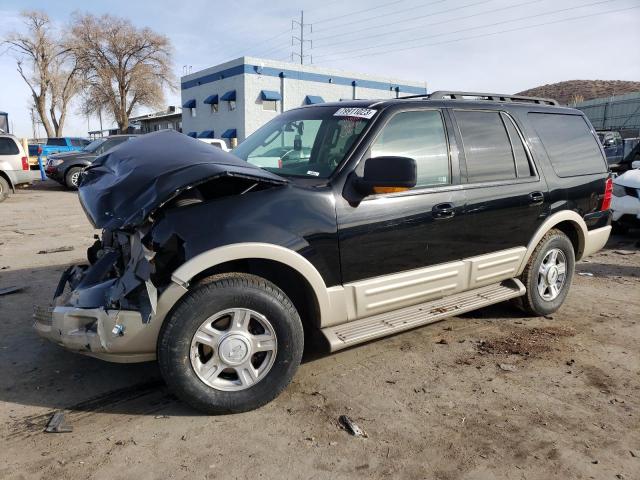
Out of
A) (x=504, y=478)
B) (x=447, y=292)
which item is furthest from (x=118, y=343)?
(x=447, y=292)

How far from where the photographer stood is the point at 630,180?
8594mm

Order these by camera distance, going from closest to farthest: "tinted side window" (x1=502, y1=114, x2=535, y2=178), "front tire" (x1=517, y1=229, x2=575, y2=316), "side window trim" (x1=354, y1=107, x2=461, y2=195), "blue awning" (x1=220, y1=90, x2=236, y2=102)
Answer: "side window trim" (x1=354, y1=107, x2=461, y2=195) < "tinted side window" (x1=502, y1=114, x2=535, y2=178) < "front tire" (x1=517, y1=229, x2=575, y2=316) < "blue awning" (x1=220, y1=90, x2=236, y2=102)

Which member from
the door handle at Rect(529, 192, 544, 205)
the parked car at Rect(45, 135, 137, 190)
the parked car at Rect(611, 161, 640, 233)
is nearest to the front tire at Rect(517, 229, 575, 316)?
the door handle at Rect(529, 192, 544, 205)

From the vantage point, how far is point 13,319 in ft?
15.0

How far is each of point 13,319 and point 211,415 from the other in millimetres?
2617

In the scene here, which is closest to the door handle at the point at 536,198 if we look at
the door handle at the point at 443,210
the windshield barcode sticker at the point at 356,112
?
the door handle at the point at 443,210

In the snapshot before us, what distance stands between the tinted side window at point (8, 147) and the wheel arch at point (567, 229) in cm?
1431

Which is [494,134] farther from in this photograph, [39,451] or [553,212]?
[39,451]

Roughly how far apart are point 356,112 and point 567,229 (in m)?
2.67

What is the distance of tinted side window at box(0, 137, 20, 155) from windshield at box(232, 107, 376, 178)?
1246 centimetres

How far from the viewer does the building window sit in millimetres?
30391

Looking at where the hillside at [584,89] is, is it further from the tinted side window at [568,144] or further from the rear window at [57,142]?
the tinted side window at [568,144]

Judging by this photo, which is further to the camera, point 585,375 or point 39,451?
point 585,375

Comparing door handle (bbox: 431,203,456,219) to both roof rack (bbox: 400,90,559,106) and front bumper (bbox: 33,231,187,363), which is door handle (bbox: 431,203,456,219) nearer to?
roof rack (bbox: 400,90,559,106)
